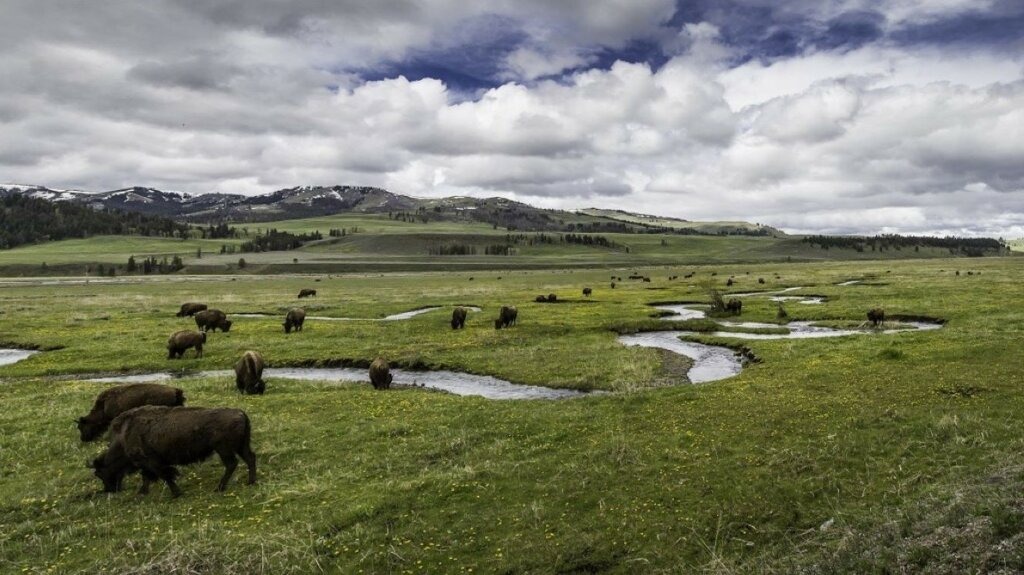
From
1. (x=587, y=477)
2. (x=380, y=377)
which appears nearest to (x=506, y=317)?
(x=380, y=377)

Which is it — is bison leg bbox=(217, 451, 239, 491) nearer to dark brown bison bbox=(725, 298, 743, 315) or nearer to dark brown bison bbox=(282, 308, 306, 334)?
dark brown bison bbox=(282, 308, 306, 334)

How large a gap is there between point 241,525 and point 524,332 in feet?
107

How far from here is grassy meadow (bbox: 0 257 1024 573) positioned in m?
10.2

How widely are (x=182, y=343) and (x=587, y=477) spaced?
3169 centimetres

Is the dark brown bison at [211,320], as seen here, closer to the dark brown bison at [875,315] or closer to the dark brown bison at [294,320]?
the dark brown bison at [294,320]

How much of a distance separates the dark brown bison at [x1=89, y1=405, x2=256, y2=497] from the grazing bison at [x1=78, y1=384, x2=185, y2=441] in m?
5.24

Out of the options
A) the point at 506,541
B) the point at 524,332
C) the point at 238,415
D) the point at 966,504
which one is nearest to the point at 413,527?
the point at 506,541

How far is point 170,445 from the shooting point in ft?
47.0

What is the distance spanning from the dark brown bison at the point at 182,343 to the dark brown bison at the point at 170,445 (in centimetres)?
2359

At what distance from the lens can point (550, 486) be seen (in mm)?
13859

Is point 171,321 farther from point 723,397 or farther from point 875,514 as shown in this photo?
point 875,514

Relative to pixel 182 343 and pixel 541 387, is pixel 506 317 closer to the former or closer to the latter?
pixel 541 387

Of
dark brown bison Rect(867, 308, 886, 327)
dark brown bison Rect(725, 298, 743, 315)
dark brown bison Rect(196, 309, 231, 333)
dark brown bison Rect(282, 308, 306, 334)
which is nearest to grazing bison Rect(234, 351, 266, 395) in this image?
dark brown bison Rect(282, 308, 306, 334)

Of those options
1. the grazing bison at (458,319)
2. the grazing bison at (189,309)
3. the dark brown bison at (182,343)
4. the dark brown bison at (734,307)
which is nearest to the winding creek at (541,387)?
the dark brown bison at (182,343)
